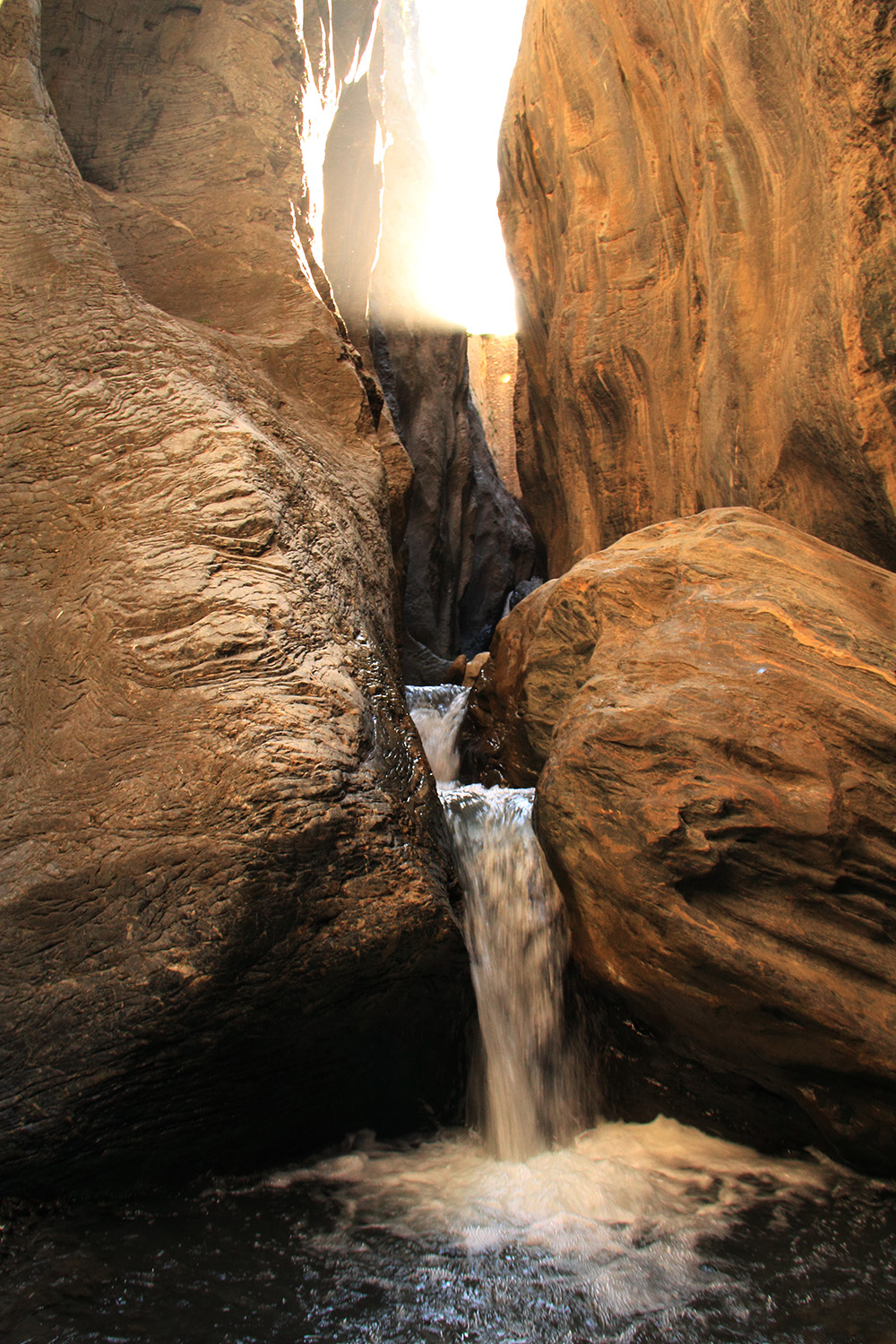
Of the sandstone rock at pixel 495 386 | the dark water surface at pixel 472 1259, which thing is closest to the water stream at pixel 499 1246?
the dark water surface at pixel 472 1259

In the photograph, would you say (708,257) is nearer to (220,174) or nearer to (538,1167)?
(220,174)

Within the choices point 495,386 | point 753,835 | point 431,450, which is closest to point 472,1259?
point 753,835

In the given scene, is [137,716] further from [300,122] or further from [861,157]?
[300,122]

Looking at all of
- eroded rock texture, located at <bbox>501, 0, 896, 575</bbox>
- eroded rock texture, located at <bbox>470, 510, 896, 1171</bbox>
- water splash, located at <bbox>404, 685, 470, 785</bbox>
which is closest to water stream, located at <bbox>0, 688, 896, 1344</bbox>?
eroded rock texture, located at <bbox>470, 510, 896, 1171</bbox>

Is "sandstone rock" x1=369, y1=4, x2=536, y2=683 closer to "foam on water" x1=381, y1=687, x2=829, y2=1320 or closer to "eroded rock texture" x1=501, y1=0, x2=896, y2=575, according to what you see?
"eroded rock texture" x1=501, y1=0, x2=896, y2=575

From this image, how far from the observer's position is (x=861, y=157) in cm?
395

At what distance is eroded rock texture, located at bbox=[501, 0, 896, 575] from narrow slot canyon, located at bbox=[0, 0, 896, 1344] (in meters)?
0.04

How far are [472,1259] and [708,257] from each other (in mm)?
6920

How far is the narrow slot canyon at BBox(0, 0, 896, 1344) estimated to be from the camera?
7.58 feet

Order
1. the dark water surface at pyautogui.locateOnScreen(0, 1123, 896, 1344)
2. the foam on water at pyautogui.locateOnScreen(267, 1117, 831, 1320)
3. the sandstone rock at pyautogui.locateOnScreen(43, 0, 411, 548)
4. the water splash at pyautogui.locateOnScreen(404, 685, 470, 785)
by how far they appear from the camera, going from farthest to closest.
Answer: the water splash at pyautogui.locateOnScreen(404, 685, 470, 785)
the sandstone rock at pyautogui.locateOnScreen(43, 0, 411, 548)
the foam on water at pyautogui.locateOnScreen(267, 1117, 831, 1320)
the dark water surface at pyautogui.locateOnScreen(0, 1123, 896, 1344)

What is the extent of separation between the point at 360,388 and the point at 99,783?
4125 mm

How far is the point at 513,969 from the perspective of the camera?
11.5ft

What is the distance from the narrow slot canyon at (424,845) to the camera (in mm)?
2311

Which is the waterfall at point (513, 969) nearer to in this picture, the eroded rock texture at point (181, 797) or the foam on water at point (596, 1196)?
the foam on water at point (596, 1196)
